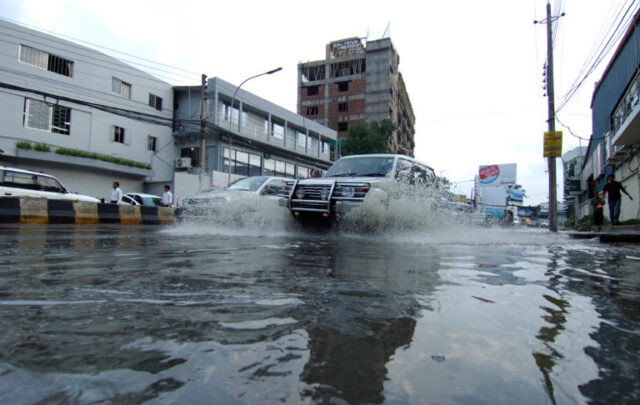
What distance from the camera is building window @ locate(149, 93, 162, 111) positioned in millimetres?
22969

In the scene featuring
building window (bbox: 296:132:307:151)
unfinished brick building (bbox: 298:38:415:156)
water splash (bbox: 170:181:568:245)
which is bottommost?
water splash (bbox: 170:181:568:245)

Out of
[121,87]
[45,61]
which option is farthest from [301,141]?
[45,61]

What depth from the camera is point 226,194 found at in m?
7.48

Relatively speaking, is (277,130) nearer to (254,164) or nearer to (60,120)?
(254,164)

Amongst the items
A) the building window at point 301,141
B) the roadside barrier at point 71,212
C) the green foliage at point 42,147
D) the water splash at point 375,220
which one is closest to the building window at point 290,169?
the building window at point 301,141

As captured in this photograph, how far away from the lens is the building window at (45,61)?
695 inches

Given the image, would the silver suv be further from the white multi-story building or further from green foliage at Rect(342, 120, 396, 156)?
green foliage at Rect(342, 120, 396, 156)

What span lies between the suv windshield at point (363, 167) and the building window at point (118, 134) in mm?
18802

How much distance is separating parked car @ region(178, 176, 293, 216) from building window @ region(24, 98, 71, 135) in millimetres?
15339

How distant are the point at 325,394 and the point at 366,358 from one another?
0.23m

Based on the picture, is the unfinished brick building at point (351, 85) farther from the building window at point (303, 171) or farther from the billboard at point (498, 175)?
the building window at point (303, 171)

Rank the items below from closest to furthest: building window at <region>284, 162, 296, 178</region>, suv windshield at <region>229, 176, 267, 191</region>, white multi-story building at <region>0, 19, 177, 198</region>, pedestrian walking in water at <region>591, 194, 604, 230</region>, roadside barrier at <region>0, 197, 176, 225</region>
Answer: suv windshield at <region>229, 176, 267, 191</region> → roadside barrier at <region>0, 197, 176, 225</region> → pedestrian walking in water at <region>591, 194, 604, 230</region> → white multi-story building at <region>0, 19, 177, 198</region> → building window at <region>284, 162, 296, 178</region>

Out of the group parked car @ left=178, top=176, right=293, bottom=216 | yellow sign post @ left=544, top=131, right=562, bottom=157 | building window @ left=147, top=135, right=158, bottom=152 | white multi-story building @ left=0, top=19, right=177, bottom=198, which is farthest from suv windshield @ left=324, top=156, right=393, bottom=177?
building window @ left=147, top=135, right=158, bottom=152

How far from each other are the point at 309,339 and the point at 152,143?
24.9 m
